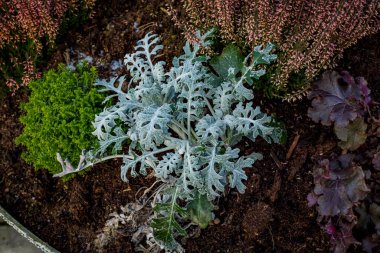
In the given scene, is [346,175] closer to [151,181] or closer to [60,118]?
[151,181]

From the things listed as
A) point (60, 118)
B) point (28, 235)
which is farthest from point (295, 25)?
point (28, 235)

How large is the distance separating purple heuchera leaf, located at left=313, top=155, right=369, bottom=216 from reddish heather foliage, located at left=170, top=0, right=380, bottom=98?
52cm

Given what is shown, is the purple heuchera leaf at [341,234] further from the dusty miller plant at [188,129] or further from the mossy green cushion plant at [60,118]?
the mossy green cushion plant at [60,118]

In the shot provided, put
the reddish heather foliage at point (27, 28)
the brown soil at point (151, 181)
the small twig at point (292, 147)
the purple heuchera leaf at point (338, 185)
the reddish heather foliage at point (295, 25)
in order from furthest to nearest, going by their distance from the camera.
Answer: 1. the reddish heather foliage at point (27, 28)
2. the small twig at point (292, 147)
3. the brown soil at point (151, 181)
4. the reddish heather foliage at point (295, 25)
5. the purple heuchera leaf at point (338, 185)

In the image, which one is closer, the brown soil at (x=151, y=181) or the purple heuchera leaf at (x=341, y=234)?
the purple heuchera leaf at (x=341, y=234)

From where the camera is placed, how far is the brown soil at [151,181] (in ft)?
8.68

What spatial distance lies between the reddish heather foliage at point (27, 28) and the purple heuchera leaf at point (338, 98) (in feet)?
5.03

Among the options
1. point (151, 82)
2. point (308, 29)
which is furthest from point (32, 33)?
point (308, 29)

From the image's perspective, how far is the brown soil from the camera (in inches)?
104

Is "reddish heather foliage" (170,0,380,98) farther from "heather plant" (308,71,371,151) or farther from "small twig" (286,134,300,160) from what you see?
"small twig" (286,134,300,160)

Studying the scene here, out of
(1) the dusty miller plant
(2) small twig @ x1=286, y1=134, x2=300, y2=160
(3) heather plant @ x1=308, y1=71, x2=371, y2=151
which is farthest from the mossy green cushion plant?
(3) heather plant @ x1=308, y1=71, x2=371, y2=151

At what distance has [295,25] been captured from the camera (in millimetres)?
2584

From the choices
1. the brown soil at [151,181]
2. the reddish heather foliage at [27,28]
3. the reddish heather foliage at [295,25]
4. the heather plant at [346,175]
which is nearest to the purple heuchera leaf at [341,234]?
the heather plant at [346,175]

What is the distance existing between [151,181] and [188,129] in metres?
0.49
